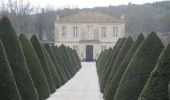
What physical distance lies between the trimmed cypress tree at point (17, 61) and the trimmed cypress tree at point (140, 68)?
→ 9.80 ft

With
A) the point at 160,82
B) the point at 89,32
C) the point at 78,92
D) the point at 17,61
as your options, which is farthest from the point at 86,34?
the point at 160,82

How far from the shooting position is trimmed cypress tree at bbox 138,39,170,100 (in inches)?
444

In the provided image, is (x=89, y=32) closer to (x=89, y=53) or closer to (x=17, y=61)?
(x=89, y=53)

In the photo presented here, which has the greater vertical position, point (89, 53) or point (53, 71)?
point (53, 71)

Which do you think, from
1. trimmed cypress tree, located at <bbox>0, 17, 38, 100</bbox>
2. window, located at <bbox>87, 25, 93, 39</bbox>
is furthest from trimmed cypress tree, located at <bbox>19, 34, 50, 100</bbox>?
window, located at <bbox>87, 25, 93, 39</bbox>

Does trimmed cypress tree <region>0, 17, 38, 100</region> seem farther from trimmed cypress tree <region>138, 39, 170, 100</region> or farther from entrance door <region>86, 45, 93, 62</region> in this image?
entrance door <region>86, 45, 93, 62</region>

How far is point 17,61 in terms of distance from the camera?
16.9m

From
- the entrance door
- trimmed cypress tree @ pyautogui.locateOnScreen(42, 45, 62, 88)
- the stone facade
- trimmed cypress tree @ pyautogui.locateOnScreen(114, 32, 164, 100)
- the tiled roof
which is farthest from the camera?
the tiled roof

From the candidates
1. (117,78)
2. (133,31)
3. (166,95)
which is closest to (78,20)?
(133,31)

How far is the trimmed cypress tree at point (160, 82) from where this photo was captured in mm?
11273

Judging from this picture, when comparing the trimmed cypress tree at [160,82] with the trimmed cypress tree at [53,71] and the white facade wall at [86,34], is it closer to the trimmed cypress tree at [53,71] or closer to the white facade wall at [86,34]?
the trimmed cypress tree at [53,71]

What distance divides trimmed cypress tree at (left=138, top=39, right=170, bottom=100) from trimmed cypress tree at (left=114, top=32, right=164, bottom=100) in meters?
3.64

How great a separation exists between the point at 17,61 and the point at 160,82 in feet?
21.9

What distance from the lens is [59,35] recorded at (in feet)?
323
